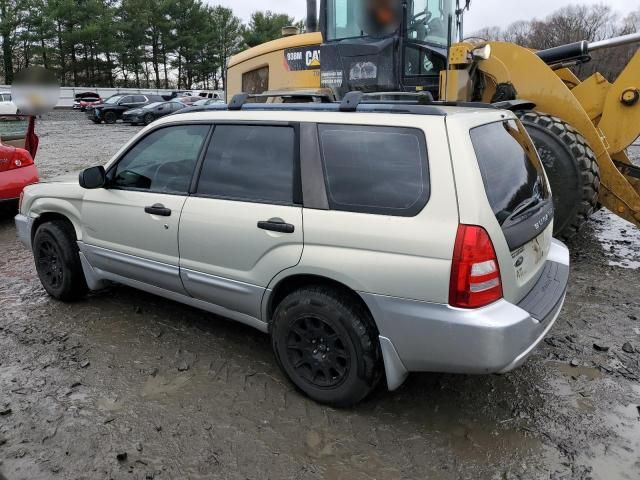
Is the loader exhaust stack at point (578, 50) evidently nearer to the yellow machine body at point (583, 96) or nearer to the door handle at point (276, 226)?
the yellow machine body at point (583, 96)

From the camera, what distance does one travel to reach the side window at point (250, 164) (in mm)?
3150

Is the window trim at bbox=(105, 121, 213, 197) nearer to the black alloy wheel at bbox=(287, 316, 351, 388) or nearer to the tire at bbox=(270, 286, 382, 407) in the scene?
the tire at bbox=(270, 286, 382, 407)

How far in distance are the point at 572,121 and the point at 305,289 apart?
4091mm

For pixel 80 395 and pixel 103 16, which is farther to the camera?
pixel 103 16

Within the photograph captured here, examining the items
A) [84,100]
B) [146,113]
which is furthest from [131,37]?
[146,113]

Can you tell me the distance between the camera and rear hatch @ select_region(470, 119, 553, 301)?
272 centimetres

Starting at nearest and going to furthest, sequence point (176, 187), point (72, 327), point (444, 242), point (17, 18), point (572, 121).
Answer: point (444, 242) → point (176, 187) → point (72, 327) → point (572, 121) → point (17, 18)

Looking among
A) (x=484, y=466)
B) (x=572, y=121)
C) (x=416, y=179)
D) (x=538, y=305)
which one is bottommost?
(x=484, y=466)

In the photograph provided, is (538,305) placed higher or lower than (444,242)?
lower

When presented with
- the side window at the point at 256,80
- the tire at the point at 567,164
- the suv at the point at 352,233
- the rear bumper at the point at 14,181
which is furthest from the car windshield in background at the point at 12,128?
the tire at the point at 567,164

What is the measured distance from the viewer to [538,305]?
2.88 meters

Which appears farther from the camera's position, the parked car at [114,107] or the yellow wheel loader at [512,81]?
the parked car at [114,107]

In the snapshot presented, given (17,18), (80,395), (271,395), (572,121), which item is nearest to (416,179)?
(271,395)

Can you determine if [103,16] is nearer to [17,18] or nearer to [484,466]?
[17,18]
